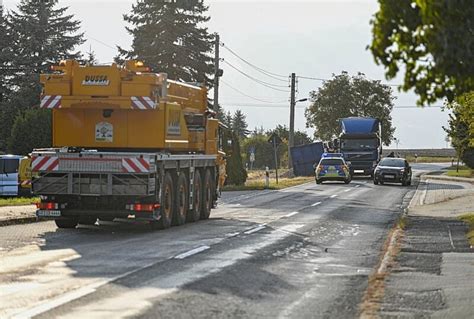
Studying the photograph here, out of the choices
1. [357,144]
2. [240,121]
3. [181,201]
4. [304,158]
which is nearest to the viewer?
[181,201]

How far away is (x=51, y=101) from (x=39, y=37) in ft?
172

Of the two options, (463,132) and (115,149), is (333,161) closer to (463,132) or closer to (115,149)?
(463,132)

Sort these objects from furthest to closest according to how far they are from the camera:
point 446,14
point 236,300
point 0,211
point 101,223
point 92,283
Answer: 1. point 0,211
2. point 101,223
3. point 92,283
4. point 236,300
5. point 446,14

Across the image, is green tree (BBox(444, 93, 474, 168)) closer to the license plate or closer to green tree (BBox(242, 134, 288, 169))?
the license plate

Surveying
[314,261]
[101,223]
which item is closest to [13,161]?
[101,223]

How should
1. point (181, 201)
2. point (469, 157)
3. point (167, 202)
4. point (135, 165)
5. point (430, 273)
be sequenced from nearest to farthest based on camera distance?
point (430, 273)
point (135, 165)
point (167, 202)
point (181, 201)
point (469, 157)

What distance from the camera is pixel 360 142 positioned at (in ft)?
201

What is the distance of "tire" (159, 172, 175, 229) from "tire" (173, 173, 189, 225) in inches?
8.3

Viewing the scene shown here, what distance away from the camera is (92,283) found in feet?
37.5

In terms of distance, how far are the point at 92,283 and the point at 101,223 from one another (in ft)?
36.4

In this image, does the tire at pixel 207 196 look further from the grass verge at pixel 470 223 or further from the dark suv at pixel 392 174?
the dark suv at pixel 392 174

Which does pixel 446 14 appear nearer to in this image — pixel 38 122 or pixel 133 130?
pixel 133 130

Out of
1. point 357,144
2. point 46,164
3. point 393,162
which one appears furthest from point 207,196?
point 357,144

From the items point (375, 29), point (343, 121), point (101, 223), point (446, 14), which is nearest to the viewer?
point (446, 14)
